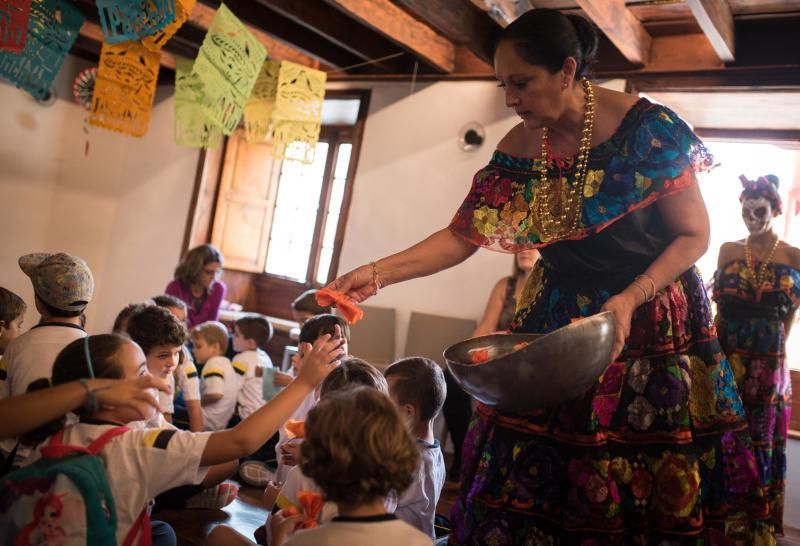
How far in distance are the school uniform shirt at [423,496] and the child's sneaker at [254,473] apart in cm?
148

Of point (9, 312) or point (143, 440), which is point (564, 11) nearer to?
point (9, 312)

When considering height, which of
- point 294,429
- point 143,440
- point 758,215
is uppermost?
point 758,215

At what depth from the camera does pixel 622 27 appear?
3809 millimetres

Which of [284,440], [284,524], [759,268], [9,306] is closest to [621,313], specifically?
[284,524]

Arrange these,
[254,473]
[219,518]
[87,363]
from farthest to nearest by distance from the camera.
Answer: [254,473] < [219,518] < [87,363]

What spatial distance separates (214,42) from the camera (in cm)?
405

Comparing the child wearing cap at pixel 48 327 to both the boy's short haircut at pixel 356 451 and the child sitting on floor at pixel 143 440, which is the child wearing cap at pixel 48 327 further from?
the boy's short haircut at pixel 356 451

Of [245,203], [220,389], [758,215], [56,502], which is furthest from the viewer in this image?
[245,203]

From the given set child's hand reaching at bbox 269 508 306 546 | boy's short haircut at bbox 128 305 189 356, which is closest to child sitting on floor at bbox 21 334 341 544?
child's hand reaching at bbox 269 508 306 546

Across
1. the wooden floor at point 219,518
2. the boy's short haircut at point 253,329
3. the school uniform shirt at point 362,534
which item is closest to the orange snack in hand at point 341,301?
the school uniform shirt at point 362,534

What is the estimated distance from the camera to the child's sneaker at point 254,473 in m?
3.42

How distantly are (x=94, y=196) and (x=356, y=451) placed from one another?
6029 mm

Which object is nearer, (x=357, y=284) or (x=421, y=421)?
(x=357, y=284)

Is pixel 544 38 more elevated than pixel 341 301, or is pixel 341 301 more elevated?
pixel 544 38
